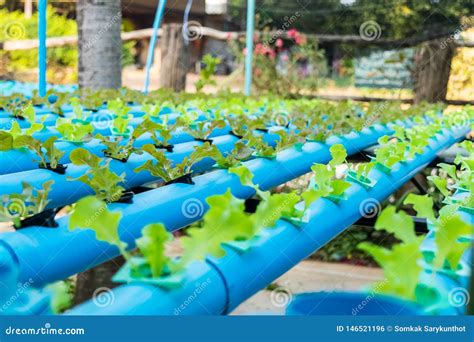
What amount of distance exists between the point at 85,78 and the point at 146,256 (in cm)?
408

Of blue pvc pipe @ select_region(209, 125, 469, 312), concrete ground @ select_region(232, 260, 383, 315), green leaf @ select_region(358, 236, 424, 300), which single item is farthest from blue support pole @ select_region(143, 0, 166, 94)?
green leaf @ select_region(358, 236, 424, 300)

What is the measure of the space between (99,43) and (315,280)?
2311 mm

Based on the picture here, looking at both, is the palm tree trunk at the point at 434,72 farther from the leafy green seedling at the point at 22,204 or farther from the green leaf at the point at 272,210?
the leafy green seedling at the point at 22,204

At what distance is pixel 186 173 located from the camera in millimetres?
1545

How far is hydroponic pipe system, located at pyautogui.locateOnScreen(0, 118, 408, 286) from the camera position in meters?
1.03

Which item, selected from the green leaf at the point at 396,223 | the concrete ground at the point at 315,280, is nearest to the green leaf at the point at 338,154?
the green leaf at the point at 396,223

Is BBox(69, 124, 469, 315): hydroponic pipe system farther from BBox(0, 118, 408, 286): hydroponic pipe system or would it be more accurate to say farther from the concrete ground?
the concrete ground

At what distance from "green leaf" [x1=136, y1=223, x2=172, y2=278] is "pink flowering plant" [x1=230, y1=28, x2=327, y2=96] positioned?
666 centimetres

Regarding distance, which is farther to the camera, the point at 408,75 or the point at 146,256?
the point at 408,75

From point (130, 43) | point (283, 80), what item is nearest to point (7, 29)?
point (130, 43)

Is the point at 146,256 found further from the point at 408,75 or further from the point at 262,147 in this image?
the point at 408,75

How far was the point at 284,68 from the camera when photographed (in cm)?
768

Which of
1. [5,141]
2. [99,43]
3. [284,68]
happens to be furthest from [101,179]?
[284,68]

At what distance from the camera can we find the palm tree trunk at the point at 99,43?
433 centimetres
